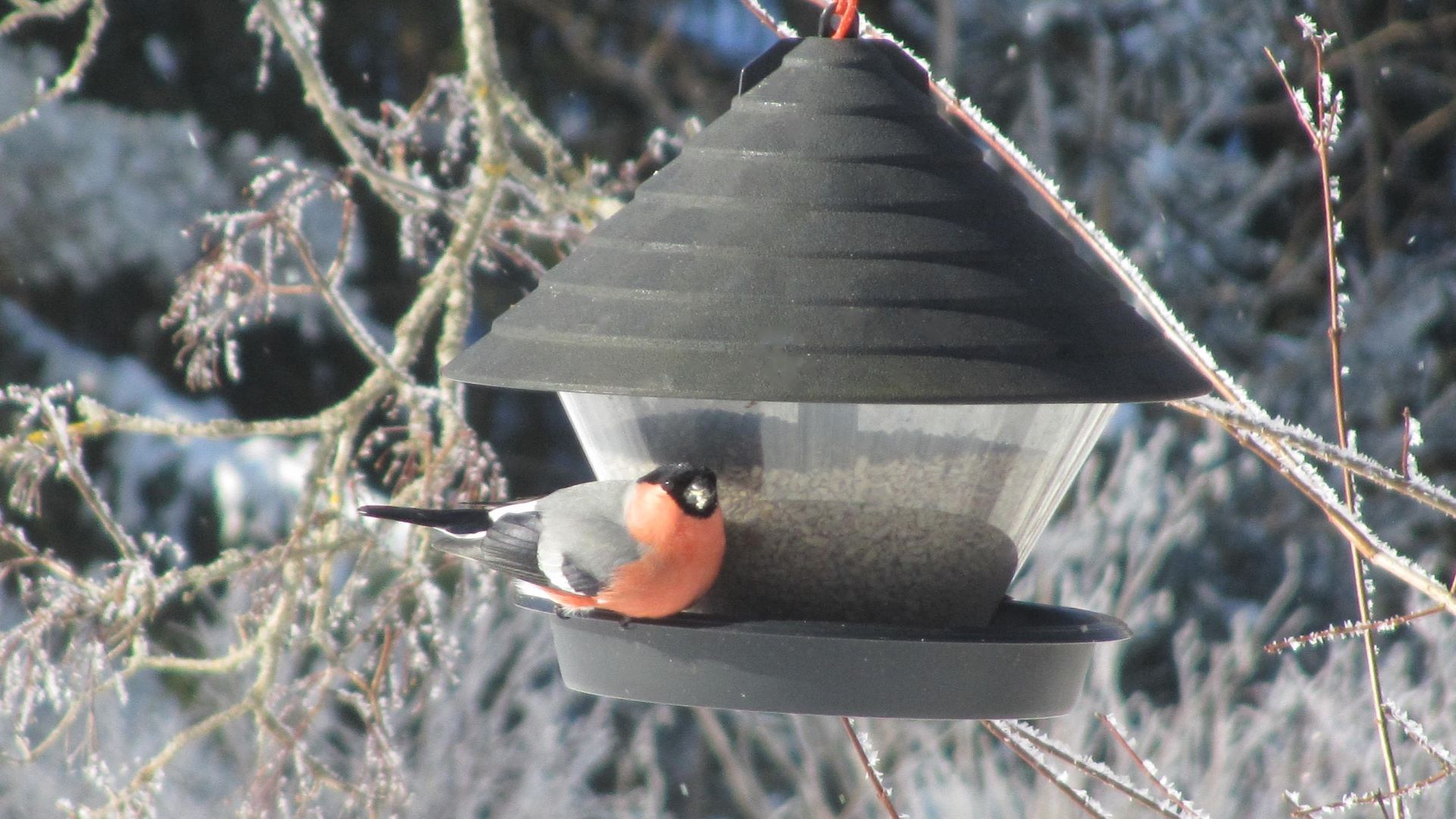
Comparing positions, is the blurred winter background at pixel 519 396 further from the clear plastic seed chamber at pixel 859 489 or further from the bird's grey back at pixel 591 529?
the clear plastic seed chamber at pixel 859 489

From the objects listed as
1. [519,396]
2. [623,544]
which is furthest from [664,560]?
[519,396]

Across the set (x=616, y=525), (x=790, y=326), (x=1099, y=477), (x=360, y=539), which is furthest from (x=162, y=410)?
(x=790, y=326)

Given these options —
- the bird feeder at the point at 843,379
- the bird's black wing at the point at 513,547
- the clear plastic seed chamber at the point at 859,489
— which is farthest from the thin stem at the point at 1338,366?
the bird's black wing at the point at 513,547

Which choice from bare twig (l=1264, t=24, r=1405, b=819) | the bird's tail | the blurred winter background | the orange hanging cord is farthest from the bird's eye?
the blurred winter background

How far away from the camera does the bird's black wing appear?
188 cm

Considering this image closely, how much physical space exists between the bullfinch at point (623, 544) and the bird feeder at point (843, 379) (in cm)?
4

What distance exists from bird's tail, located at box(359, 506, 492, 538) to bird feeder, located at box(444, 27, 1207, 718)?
0.19m

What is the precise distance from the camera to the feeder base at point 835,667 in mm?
1632

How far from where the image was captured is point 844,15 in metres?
1.77

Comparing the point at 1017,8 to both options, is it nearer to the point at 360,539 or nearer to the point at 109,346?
the point at 109,346

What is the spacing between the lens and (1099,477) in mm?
7352

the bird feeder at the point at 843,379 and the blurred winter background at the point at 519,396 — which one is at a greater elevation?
the blurred winter background at the point at 519,396

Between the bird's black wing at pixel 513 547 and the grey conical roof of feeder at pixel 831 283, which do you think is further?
the bird's black wing at pixel 513 547

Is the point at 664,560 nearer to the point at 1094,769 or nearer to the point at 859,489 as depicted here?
the point at 859,489
